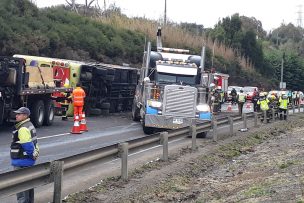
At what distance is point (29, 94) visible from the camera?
20844 mm

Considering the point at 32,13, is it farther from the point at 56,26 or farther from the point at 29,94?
the point at 29,94

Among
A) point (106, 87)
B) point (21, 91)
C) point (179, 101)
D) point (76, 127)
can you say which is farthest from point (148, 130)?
point (106, 87)

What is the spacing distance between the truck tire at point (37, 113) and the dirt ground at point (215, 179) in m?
7.33

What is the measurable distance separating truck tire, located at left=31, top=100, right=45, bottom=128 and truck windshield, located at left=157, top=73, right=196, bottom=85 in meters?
4.62

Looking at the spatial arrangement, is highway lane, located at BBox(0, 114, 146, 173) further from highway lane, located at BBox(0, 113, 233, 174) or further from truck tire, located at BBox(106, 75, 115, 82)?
truck tire, located at BBox(106, 75, 115, 82)

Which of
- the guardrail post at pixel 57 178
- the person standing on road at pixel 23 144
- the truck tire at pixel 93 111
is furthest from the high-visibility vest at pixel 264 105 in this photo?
the person standing on road at pixel 23 144

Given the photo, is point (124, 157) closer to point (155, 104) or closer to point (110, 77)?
point (155, 104)

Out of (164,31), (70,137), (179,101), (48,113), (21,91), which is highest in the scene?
(164,31)

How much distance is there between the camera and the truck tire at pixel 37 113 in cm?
2180

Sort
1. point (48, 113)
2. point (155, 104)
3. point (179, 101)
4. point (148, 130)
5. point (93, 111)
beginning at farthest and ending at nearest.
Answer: point (93, 111) < point (48, 113) < point (148, 130) < point (155, 104) < point (179, 101)

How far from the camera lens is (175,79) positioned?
2161 centimetres

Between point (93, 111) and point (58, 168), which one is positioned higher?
point (58, 168)

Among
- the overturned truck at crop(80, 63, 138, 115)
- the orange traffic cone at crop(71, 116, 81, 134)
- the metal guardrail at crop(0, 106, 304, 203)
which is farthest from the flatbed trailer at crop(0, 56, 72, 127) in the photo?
the metal guardrail at crop(0, 106, 304, 203)

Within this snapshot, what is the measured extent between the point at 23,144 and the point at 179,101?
501 inches
